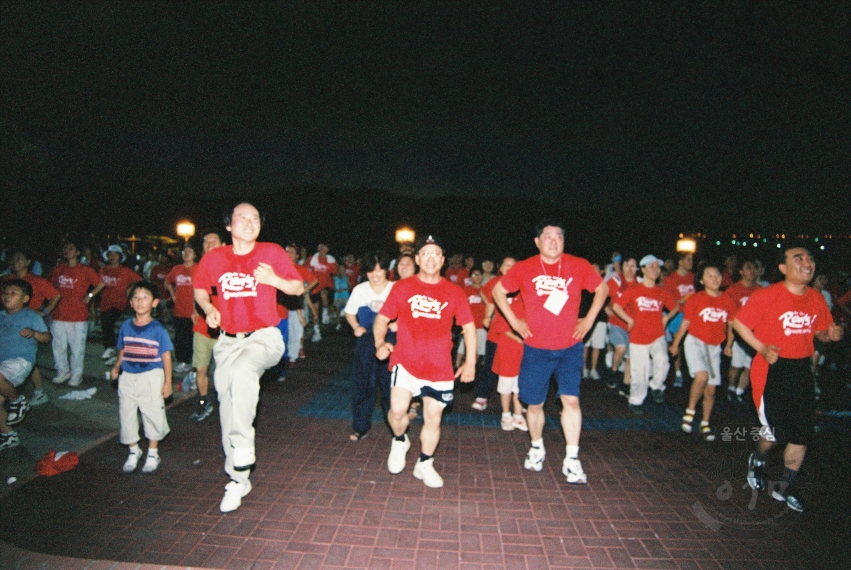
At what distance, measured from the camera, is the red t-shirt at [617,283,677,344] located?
250 inches

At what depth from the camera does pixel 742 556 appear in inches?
131

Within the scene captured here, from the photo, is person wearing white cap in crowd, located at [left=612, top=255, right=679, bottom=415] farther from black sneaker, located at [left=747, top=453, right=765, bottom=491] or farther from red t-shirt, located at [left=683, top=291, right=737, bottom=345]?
black sneaker, located at [left=747, top=453, right=765, bottom=491]

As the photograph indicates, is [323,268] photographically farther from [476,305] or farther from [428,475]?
[428,475]

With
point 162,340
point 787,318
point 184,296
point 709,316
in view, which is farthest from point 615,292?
point 184,296

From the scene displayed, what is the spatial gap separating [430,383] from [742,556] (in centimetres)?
263

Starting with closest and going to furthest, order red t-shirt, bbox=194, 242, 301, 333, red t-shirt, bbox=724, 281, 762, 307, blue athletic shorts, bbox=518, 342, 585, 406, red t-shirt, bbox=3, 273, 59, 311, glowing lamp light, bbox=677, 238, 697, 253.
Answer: red t-shirt, bbox=194, 242, 301, 333, blue athletic shorts, bbox=518, 342, 585, 406, red t-shirt, bbox=3, 273, 59, 311, red t-shirt, bbox=724, 281, 762, 307, glowing lamp light, bbox=677, 238, 697, 253

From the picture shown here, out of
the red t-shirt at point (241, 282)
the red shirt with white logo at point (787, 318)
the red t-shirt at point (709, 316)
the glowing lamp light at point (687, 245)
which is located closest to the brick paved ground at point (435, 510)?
the red t-shirt at point (709, 316)

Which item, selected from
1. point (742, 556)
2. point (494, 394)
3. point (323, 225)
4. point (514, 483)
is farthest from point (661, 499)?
point (323, 225)

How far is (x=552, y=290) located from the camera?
14.2 ft

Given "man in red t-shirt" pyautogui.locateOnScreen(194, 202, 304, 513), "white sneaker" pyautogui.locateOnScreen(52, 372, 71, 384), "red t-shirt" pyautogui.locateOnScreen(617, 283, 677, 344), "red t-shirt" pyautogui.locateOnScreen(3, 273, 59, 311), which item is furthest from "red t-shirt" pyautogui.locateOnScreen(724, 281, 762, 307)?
"white sneaker" pyautogui.locateOnScreen(52, 372, 71, 384)

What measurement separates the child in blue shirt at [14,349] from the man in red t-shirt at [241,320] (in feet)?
9.08

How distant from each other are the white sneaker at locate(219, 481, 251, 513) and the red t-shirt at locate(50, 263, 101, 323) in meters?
4.82

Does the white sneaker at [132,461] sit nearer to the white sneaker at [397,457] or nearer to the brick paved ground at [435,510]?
the brick paved ground at [435,510]

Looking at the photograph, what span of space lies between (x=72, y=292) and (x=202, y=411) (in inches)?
126
